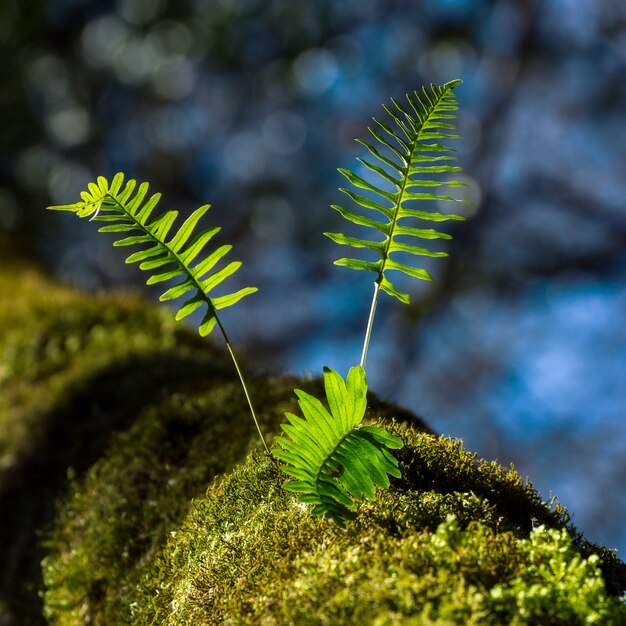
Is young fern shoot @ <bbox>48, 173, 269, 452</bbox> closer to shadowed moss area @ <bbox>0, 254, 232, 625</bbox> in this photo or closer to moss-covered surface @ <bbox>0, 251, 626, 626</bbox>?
moss-covered surface @ <bbox>0, 251, 626, 626</bbox>

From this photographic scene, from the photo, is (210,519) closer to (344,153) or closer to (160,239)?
(160,239)

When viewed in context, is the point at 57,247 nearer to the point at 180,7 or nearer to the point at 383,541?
the point at 180,7

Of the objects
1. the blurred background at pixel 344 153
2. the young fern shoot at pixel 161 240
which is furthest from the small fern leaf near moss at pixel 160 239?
the blurred background at pixel 344 153

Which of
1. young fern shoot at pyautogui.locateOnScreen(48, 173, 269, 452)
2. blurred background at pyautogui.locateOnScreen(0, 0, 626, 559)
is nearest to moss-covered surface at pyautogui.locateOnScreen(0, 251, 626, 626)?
young fern shoot at pyautogui.locateOnScreen(48, 173, 269, 452)

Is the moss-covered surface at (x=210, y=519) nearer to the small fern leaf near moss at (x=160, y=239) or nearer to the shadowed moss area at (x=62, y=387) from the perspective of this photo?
the shadowed moss area at (x=62, y=387)

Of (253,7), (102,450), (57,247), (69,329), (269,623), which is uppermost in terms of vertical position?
(253,7)

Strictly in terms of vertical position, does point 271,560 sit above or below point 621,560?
below

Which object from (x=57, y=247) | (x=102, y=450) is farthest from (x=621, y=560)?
(x=57, y=247)
